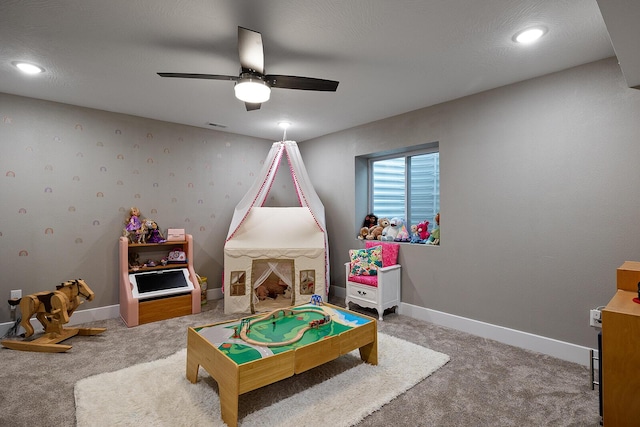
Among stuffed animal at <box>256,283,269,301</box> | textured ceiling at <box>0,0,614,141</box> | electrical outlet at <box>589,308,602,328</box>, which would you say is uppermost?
textured ceiling at <box>0,0,614,141</box>

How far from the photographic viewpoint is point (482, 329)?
335cm

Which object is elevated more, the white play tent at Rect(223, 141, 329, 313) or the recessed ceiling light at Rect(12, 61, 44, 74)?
the recessed ceiling light at Rect(12, 61, 44, 74)

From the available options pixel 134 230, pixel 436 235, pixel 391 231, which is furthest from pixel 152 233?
pixel 436 235

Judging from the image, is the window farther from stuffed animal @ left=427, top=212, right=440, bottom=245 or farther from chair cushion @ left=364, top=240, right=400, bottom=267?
chair cushion @ left=364, top=240, right=400, bottom=267

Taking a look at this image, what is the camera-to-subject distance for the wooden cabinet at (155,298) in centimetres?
368

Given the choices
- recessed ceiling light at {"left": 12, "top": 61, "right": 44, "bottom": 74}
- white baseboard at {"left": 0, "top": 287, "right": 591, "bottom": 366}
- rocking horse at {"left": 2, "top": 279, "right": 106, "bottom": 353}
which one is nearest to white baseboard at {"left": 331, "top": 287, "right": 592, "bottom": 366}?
white baseboard at {"left": 0, "top": 287, "right": 591, "bottom": 366}

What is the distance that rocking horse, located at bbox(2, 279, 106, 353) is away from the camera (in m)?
2.99

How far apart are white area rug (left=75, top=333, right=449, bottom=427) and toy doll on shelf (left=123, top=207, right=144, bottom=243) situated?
72.4 inches

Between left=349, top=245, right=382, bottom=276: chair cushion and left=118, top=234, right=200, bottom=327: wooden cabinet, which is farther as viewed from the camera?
left=349, top=245, right=382, bottom=276: chair cushion

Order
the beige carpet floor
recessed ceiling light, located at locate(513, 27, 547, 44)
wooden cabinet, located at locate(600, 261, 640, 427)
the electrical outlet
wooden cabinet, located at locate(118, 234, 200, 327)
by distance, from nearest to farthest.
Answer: wooden cabinet, located at locate(600, 261, 640, 427), the beige carpet floor, recessed ceiling light, located at locate(513, 27, 547, 44), the electrical outlet, wooden cabinet, located at locate(118, 234, 200, 327)

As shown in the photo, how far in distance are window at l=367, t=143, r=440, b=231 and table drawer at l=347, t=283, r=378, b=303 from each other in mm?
1076

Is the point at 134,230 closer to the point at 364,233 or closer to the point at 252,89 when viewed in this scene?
the point at 252,89

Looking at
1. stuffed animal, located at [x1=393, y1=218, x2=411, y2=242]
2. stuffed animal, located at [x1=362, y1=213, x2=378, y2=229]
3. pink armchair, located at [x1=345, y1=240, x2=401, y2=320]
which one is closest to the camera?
pink armchair, located at [x1=345, y1=240, x2=401, y2=320]

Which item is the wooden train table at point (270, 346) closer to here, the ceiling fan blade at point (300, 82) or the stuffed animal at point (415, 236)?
the stuffed animal at point (415, 236)
